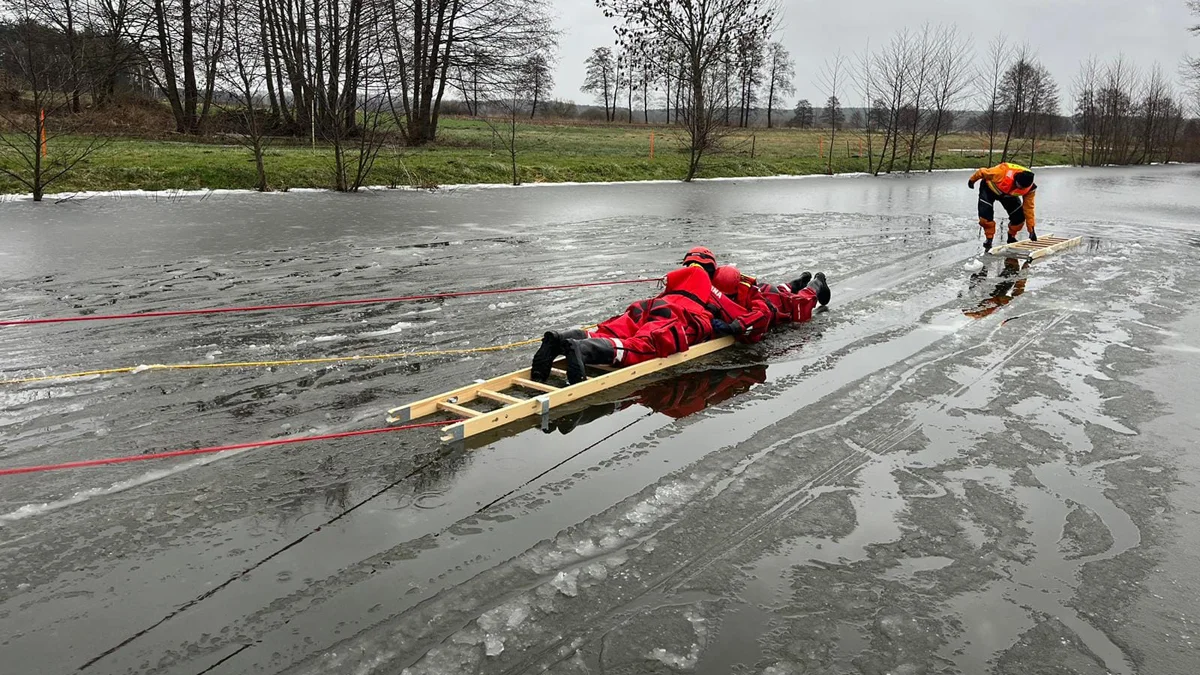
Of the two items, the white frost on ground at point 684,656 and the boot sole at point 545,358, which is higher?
the boot sole at point 545,358

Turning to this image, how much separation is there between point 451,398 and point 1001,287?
28.1 ft

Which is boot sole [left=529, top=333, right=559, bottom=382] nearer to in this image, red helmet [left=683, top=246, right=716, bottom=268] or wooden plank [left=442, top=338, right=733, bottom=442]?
wooden plank [left=442, top=338, right=733, bottom=442]

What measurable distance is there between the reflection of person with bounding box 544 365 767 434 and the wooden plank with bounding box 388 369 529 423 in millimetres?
644

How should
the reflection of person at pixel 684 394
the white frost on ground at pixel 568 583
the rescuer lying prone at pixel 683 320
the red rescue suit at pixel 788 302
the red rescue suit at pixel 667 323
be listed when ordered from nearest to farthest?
the white frost on ground at pixel 568 583 → the reflection of person at pixel 684 394 → the rescuer lying prone at pixel 683 320 → the red rescue suit at pixel 667 323 → the red rescue suit at pixel 788 302

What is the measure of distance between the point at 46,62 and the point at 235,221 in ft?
22.9

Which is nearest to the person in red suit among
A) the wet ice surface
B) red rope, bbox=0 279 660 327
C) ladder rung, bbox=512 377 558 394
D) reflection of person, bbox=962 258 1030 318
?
the wet ice surface

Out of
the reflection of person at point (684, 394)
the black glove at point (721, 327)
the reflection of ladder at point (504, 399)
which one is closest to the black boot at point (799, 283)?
the black glove at point (721, 327)

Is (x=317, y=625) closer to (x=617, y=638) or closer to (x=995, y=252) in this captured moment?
(x=617, y=638)

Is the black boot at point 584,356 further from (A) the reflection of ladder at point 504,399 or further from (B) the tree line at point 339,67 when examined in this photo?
(B) the tree line at point 339,67

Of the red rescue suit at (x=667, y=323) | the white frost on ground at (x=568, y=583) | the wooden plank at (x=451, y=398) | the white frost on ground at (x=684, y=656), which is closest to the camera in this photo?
the white frost on ground at (x=684, y=656)

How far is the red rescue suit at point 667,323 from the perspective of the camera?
7.02m

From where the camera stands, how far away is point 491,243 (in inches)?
564

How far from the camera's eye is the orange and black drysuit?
14398 mm

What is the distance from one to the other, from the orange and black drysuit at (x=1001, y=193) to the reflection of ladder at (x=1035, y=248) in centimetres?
23
